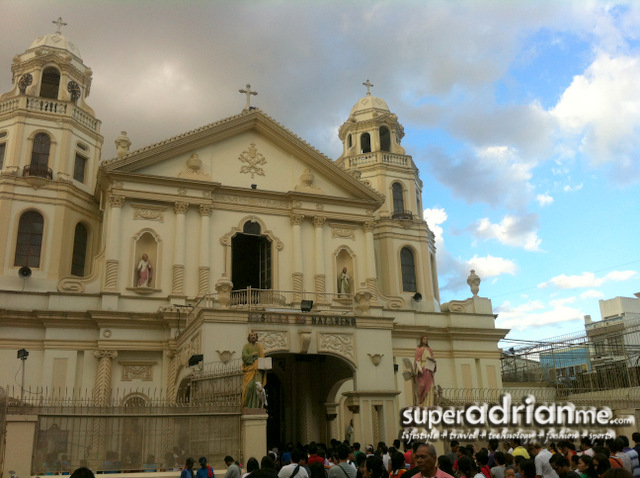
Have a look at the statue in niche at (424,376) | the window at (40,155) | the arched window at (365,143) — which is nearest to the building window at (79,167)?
the window at (40,155)

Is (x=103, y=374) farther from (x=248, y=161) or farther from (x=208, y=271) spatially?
(x=248, y=161)

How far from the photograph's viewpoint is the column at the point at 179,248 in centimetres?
2536

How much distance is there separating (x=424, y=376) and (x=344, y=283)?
10148 millimetres

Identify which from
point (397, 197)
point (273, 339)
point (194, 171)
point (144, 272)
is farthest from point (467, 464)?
point (397, 197)

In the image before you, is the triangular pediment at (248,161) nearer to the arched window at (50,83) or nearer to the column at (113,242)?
the column at (113,242)

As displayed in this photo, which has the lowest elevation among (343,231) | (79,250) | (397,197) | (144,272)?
(144,272)

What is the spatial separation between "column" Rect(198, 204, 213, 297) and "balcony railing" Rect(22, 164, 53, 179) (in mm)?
7779

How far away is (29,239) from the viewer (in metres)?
26.8

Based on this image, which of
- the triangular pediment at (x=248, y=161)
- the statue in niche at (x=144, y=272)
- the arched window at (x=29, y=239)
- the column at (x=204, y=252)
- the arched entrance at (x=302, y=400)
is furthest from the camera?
the triangular pediment at (x=248, y=161)

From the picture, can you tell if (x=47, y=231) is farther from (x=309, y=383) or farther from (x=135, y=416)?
(x=135, y=416)

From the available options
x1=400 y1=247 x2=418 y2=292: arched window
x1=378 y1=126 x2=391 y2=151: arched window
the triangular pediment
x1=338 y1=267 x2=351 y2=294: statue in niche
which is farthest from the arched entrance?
x1=378 y1=126 x2=391 y2=151: arched window

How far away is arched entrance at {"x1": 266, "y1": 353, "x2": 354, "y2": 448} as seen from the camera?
2417 centimetres

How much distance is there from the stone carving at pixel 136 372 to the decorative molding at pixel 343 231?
10540mm

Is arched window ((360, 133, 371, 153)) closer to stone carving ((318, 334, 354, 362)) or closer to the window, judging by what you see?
the window
